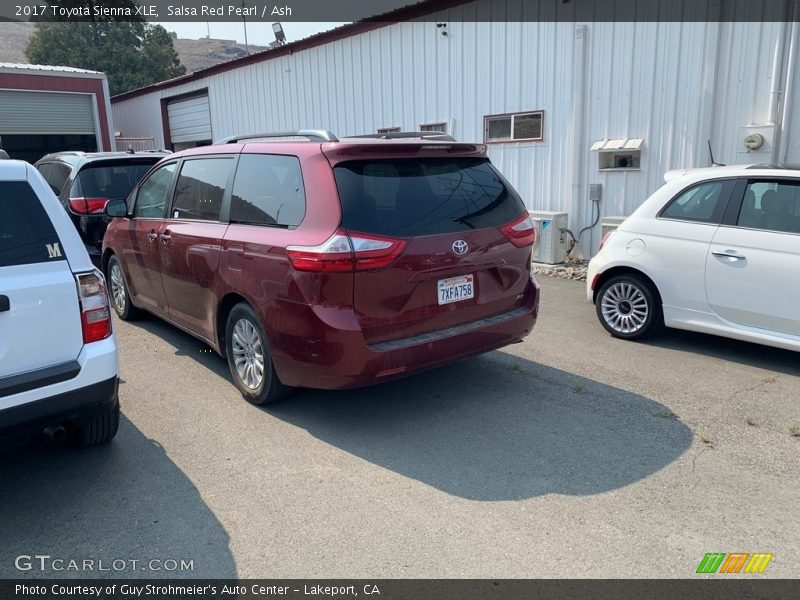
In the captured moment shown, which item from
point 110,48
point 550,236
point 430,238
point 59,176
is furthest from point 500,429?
point 110,48

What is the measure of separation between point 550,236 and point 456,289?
5732 mm

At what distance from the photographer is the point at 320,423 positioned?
14.1 ft

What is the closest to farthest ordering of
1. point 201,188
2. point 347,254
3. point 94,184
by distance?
→ point 347,254
point 201,188
point 94,184

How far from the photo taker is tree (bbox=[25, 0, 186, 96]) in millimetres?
36031

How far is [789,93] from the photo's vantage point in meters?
7.43

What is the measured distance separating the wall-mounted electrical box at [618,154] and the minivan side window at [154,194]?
6.08 meters

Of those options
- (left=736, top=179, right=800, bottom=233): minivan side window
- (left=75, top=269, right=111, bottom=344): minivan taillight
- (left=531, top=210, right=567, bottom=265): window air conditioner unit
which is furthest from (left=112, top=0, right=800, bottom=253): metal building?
(left=75, top=269, right=111, bottom=344): minivan taillight

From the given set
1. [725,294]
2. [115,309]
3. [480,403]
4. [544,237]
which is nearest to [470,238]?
[480,403]

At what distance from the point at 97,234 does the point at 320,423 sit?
5.47 meters

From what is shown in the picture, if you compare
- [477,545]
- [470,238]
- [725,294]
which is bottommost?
[477,545]

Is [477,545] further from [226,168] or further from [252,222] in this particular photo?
[226,168]

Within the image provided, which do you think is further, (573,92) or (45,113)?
(45,113)

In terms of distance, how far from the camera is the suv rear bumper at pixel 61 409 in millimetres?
2988

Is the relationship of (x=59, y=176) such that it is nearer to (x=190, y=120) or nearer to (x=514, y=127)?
(x=514, y=127)
